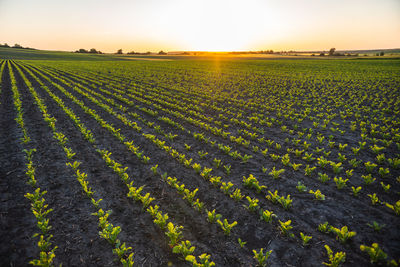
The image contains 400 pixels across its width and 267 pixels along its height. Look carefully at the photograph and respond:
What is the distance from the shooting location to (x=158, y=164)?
803 centimetres

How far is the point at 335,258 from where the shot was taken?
4.03 meters

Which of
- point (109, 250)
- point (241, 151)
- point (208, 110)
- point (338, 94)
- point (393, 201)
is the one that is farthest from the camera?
point (338, 94)

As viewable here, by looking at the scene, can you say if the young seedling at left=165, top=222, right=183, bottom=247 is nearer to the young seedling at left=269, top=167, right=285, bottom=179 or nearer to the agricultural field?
the agricultural field

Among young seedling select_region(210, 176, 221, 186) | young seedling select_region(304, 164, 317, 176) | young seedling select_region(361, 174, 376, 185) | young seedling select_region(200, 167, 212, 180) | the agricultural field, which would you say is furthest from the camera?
young seedling select_region(304, 164, 317, 176)

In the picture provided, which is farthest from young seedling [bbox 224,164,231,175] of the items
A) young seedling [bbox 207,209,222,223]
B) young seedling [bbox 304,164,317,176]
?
young seedling [bbox 304,164,317,176]

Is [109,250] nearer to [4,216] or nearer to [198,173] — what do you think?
[4,216]

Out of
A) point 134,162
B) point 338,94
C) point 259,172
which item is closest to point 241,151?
point 259,172

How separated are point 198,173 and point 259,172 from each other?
2342 millimetres

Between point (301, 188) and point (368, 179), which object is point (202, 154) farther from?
point (368, 179)

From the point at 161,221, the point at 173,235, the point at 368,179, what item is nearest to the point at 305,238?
the point at 173,235

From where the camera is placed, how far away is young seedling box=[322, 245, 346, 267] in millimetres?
3957

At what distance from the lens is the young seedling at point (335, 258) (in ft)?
13.0

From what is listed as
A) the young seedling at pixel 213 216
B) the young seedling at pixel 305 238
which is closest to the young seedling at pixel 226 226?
the young seedling at pixel 213 216

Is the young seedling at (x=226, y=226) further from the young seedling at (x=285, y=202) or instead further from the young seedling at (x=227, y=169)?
the young seedling at (x=227, y=169)
